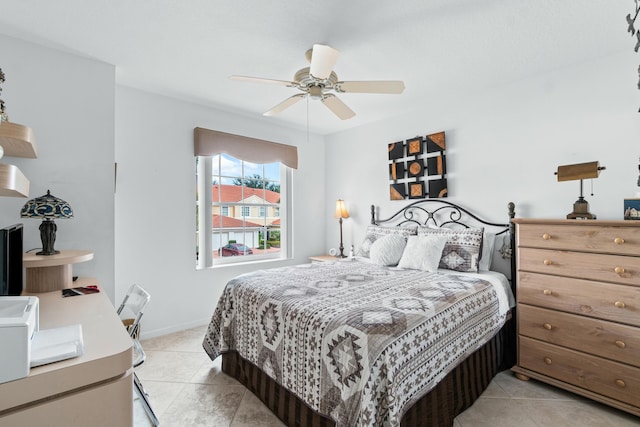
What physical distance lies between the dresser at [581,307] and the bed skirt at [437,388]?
0.21 meters

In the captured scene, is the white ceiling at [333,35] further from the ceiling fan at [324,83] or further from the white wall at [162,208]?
the white wall at [162,208]

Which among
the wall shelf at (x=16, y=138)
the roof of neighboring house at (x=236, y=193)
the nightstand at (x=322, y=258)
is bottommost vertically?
the nightstand at (x=322, y=258)

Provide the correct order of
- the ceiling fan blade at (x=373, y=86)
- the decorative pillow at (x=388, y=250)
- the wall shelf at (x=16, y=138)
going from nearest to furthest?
the wall shelf at (x=16, y=138) → the ceiling fan blade at (x=373, y=86) → the decorative pillow at (x=388, y=250)

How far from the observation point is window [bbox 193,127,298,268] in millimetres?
3467

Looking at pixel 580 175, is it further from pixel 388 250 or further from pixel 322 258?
pixel 322 258

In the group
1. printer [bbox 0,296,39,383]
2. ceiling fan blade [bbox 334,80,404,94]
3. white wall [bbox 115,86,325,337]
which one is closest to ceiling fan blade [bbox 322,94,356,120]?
ceiling fan blade [bbox 334,80,404,94]

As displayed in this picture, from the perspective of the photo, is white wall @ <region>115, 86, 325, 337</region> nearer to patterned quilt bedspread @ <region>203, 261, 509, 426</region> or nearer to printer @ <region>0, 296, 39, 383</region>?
patterned quilt bedspread @ <region>203, 261, 509, 426</region>

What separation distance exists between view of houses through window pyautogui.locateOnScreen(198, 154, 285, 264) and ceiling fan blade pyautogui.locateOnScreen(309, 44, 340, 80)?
6.74 ft

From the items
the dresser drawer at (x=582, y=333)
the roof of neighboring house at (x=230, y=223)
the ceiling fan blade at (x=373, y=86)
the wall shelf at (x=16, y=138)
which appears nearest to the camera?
the wall shelf at (x=16, y=138)

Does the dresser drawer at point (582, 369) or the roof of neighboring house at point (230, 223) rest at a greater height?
the roof of neighboring house at point (230, 223)

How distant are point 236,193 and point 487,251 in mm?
2846

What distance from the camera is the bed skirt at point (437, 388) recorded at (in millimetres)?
1640

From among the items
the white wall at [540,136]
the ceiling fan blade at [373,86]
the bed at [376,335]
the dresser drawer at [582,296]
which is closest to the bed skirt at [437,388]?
the bed at [376,335]

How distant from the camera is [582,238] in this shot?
2006mm
